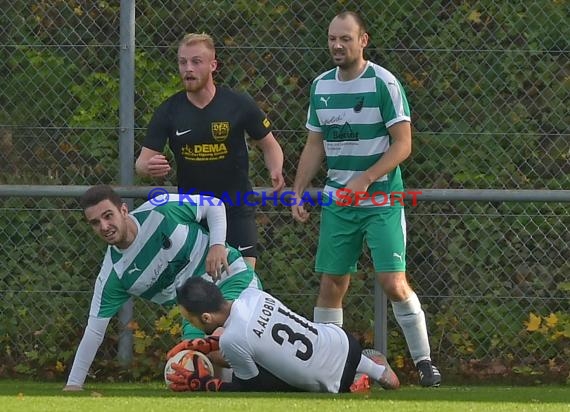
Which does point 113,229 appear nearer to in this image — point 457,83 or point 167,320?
point 167,320

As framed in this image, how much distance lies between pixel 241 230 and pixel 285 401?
→ 5.37 feet

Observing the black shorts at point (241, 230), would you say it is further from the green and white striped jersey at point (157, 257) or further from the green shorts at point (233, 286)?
the green and white striped jersey at point (157, 257)

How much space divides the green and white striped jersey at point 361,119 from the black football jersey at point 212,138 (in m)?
0.43

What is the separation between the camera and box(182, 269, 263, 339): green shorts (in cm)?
739

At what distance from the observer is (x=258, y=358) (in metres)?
6.78

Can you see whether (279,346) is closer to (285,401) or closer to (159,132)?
(285,401)

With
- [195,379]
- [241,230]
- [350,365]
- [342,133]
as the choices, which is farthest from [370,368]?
[342,133]

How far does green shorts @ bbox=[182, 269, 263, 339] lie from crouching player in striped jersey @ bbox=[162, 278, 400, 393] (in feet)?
0.83

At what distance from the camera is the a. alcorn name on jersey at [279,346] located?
22.1ft

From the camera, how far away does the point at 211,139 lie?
7.84 m

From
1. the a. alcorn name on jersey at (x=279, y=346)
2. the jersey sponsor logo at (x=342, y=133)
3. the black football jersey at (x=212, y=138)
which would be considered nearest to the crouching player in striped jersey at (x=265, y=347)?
the a. alcorn name on jersey at (x=279, y=346)

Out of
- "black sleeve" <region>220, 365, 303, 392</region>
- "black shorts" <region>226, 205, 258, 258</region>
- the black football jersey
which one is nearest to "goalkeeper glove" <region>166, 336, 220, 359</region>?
"black sleeve" <region>220, 365, 303, 392</region>

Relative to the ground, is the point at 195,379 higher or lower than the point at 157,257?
lower

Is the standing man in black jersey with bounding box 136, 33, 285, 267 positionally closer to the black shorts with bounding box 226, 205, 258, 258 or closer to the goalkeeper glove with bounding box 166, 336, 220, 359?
the black shorts with bounding box 226, 205, 258, 258
